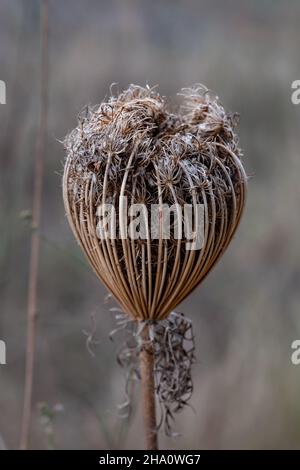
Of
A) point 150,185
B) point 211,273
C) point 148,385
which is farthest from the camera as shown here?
point 211,273

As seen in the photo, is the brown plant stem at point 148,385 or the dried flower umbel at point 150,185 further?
the brown plant stem at point 148,385

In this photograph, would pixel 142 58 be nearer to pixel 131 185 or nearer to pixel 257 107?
pixel 257 107

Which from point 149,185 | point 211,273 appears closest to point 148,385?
point 149,185

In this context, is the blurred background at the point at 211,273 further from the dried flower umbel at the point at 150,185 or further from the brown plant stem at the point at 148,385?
the dried flower umbel at the point at 150,185

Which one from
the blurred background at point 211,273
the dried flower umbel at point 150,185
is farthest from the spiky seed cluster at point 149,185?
the blurred background at point 211,273

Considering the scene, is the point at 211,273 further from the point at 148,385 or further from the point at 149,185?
the point at 149,185

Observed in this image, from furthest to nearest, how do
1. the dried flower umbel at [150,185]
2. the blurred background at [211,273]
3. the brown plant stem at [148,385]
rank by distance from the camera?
the blurred background at [211,273] → the brown plant stem at [148,385] → the dried flower umbel at [150,185]
